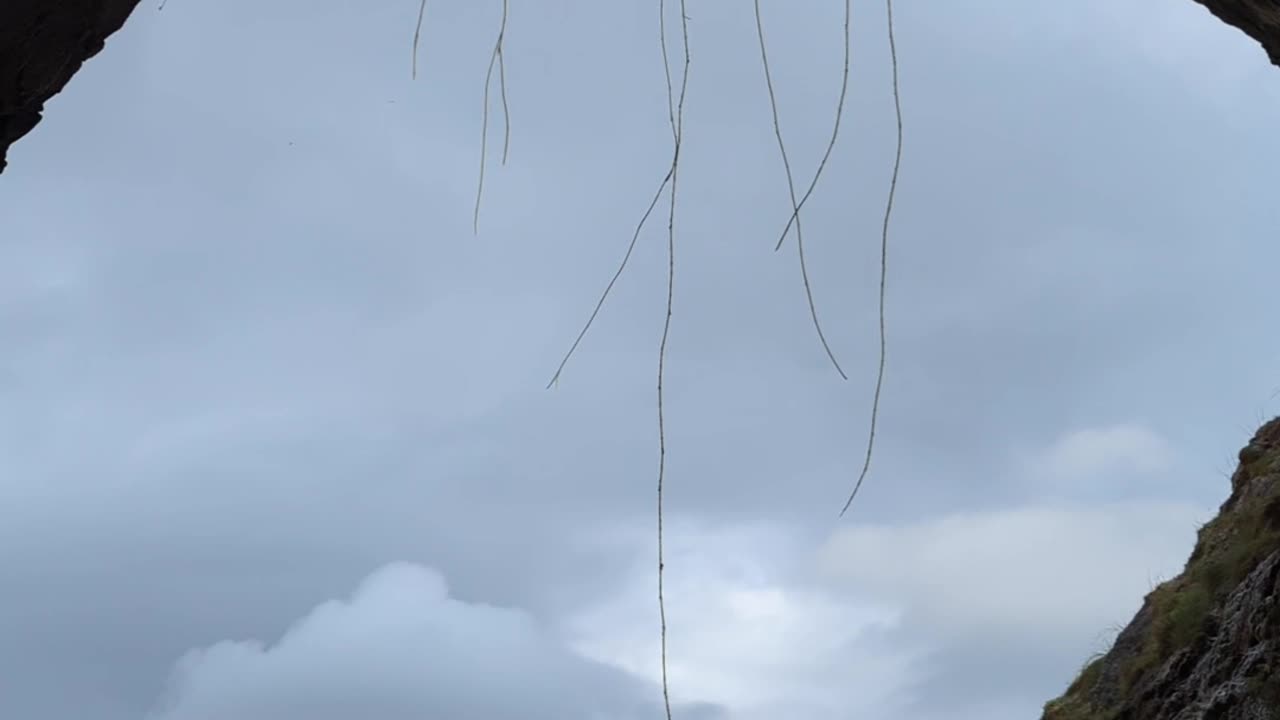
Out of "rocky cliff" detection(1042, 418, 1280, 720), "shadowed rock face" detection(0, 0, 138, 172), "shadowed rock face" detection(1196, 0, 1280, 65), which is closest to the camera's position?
"shadowed rock face" detection(0, 0, 138, 172)

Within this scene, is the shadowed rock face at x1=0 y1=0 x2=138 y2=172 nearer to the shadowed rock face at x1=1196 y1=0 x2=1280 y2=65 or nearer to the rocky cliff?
the shadowed rock face at x1=1196 y1=0 x2=1280 y2=65

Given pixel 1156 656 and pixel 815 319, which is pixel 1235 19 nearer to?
pixel 815 319

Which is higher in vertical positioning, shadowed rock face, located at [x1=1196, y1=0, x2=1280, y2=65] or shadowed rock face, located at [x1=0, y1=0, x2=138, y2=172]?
shadowed rock face, located at [x1=1196, y1=0, x2=1280, y2=65]

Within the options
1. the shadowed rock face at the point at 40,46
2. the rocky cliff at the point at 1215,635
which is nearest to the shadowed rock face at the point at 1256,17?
the rocky cliff at the point at 1215,635

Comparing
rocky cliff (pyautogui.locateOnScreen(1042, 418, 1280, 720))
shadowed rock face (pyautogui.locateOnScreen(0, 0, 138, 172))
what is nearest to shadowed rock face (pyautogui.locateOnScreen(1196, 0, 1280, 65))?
rocky cliff (pyautogui.locateOnScreen(1042, 418, 1280, 720))

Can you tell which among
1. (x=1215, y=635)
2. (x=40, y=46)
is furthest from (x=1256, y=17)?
(x=1215, y=635)

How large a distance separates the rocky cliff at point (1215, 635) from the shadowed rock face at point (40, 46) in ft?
16.6

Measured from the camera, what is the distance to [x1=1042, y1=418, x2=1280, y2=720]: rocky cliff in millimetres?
5621

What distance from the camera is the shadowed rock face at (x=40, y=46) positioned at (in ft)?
10.1

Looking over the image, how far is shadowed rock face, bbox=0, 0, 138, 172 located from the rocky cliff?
505 centimetres

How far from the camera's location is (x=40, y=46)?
3172 mm

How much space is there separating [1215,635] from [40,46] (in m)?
5.95

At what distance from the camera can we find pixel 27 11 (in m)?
3.05

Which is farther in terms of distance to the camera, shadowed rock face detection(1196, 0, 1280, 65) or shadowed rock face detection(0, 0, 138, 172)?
shadowed rock face detection(1196, 0, 1280, 65)
